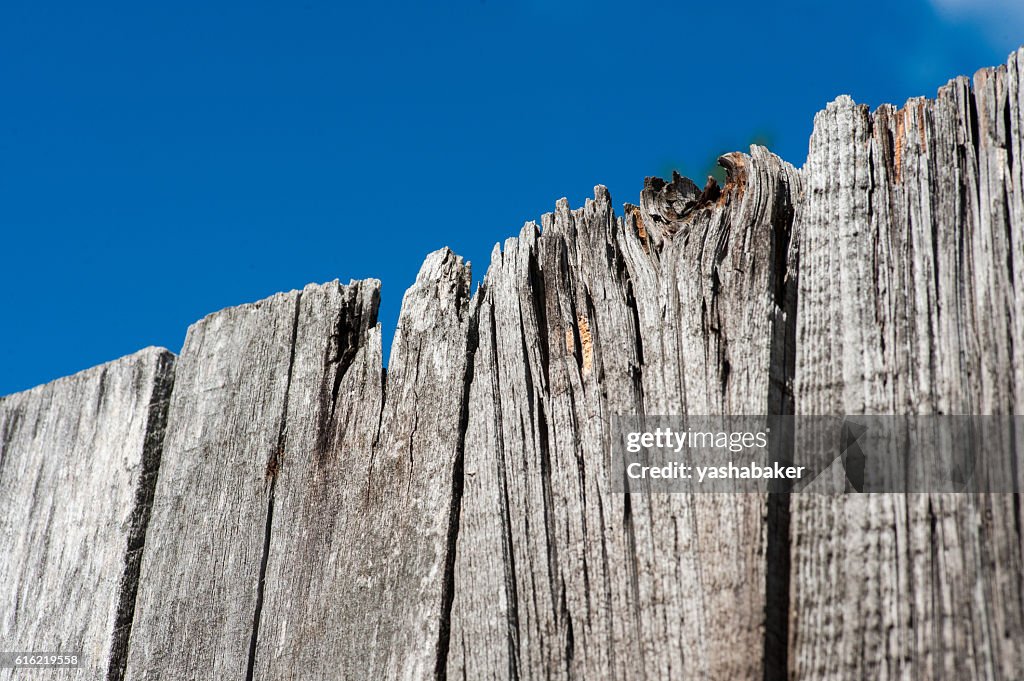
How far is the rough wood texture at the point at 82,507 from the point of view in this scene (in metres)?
2.60

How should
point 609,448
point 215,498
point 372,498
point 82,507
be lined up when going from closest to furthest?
point 609,448
point 372,498
point 215,498
point 82,507

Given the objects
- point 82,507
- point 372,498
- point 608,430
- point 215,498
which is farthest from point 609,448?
point 82,507

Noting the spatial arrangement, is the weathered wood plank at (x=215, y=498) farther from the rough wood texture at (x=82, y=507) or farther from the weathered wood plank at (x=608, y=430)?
the weathered wood plank at (x=608, y=430)

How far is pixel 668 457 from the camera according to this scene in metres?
1.92

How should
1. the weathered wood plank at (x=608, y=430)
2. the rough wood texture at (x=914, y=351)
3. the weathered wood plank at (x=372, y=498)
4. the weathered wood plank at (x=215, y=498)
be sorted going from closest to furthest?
the rough wood texture at (x=914, y=351), the weathered wood plank at (x=608, y=430), the weathered wood plank at (x=372, y=498), the weathered wood plank at (x=215, y=498)

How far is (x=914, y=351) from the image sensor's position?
176 centimetres

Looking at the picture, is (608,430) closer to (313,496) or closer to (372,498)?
(372,498)

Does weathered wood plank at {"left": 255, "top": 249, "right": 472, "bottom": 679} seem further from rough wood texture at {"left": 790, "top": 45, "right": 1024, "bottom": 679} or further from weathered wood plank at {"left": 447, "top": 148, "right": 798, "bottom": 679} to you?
rough wood texture at {"left": 790, "top": 45, "right": 1024, "bottom": 679}

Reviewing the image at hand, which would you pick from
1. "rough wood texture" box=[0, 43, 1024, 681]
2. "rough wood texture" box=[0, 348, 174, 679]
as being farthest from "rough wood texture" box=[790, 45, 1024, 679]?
"rough wood texture" box=[0, 348, 174, 679]

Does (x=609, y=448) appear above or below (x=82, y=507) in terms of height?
above

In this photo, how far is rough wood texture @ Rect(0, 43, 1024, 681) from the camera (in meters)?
1.70

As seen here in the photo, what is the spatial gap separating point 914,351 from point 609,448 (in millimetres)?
622

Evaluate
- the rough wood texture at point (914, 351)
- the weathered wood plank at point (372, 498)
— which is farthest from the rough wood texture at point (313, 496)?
the rough wood texture at point (914, 351)

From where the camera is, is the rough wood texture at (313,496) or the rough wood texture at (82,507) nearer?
the rough wood texture at (313,496)
